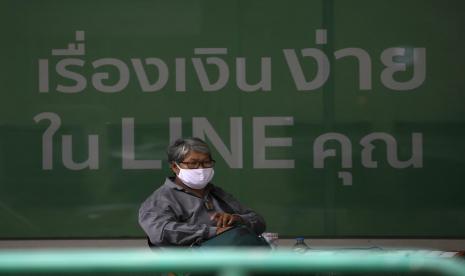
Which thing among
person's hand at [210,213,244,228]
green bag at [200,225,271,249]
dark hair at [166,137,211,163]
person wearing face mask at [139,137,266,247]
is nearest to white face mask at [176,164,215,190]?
person wearing face mask at [139,137,266,247]

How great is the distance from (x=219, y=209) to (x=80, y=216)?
3055 millimetres

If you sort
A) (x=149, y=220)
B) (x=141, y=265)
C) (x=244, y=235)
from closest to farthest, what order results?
(x=141, y=265)
(x=244, y=235)
(x=149, y=220)

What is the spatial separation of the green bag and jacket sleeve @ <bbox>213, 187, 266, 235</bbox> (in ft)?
1.38

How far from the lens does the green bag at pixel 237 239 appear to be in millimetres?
5270

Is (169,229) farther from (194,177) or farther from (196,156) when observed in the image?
(196,156)

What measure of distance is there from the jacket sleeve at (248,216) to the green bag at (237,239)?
1.38 feet

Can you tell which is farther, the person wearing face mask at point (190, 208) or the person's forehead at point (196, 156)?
the person's forehead at point (196, 156)

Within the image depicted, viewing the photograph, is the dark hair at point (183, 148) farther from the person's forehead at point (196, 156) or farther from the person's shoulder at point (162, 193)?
the person's shoulder at point (162, 193)

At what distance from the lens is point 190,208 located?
5836 millimetres

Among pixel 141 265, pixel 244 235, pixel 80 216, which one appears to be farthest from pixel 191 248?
pixel 80 216

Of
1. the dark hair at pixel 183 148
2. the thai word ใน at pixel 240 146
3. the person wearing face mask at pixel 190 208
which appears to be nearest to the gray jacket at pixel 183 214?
the person wearing face mask at pixel 190 208

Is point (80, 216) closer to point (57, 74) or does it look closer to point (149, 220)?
point (57, 74)

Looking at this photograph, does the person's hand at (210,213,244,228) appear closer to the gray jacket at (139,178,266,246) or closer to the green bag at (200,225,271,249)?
the gray jacket at (139,178,266,246)

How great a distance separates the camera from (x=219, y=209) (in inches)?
234
